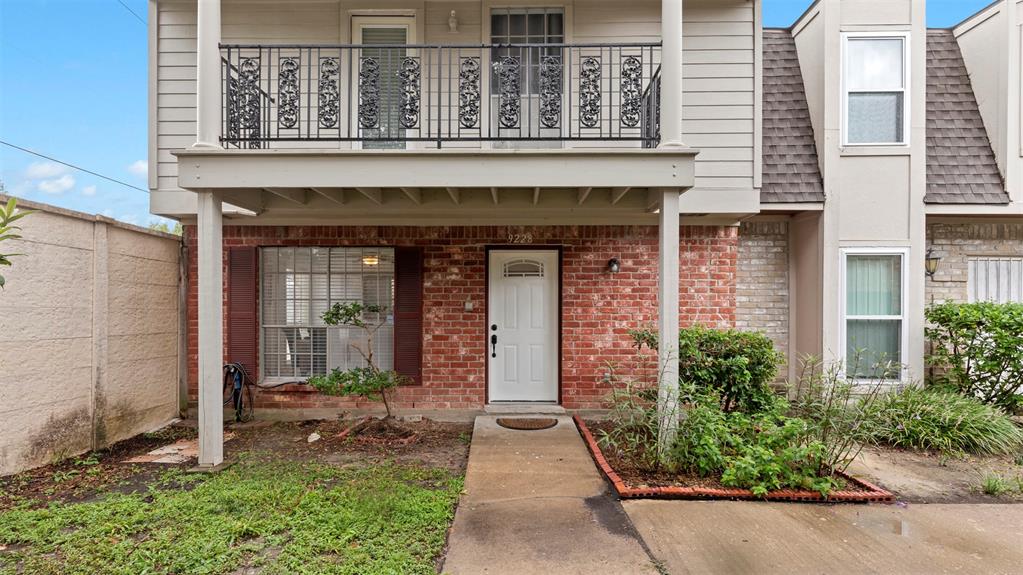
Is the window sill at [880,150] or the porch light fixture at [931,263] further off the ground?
the window sill at [880,150]

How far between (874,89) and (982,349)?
11.2ft

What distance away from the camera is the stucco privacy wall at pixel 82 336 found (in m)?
4.22

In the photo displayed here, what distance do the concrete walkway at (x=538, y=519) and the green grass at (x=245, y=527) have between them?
0.22 meters

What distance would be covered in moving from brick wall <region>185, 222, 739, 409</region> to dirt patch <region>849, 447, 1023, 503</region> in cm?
209

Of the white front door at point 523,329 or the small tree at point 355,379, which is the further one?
the white front door at point 523,329

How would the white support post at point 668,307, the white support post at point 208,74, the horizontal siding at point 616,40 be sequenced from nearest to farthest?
1. the white support post at point 668,307
2. the white support post at point 208,74
3. the horizontal siding at point 616,40

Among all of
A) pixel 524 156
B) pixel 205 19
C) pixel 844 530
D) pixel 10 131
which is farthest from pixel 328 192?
pixel 10 131

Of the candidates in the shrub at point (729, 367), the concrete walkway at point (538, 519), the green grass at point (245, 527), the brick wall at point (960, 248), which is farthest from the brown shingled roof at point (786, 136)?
the green grass at point (245, 527)

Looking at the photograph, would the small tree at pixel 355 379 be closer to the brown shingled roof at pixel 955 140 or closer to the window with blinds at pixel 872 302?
the window with blinds at pixel 872 302

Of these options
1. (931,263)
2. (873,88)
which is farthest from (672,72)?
(931,263)

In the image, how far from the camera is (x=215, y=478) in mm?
4262

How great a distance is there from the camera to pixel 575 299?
20.5 ft

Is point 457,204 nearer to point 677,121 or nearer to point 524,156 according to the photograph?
point 524,156

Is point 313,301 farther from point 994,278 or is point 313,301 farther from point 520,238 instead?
point 994,278
